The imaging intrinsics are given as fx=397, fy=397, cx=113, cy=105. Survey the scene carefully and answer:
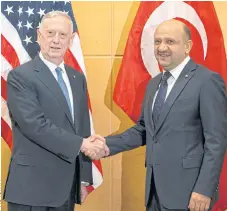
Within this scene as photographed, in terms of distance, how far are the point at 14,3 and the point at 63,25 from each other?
0.75m

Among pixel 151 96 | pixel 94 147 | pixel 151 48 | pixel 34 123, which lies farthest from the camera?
pixel 151 48

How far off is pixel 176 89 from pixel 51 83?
24.9 inches

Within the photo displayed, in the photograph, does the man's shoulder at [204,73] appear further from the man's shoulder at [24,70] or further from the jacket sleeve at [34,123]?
the man's shoulder at [24,70]

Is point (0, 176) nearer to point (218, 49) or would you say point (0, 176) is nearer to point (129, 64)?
point (129, 64)

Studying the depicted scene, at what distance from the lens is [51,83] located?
2033mm

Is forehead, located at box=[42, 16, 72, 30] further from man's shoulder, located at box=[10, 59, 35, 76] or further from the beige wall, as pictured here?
the beige wall

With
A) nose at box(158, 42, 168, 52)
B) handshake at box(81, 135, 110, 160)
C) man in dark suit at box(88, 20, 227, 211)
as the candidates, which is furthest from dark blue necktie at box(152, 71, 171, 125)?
handshake at box(81, 135, 110, 160)

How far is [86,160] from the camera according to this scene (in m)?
2.24

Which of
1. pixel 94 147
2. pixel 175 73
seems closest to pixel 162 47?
pixel 175 73

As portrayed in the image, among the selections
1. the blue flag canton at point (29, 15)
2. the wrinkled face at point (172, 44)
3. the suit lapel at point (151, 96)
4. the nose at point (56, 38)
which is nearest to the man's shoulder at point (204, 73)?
the wrinkled face at point (172, 44)

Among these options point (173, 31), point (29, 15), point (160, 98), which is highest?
point (29, 15)

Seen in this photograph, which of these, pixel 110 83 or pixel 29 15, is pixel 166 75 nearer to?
pixel 110 83

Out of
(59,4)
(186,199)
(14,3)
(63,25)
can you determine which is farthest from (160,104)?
(14,3)

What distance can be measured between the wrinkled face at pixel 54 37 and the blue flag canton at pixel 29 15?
524 millimetres
